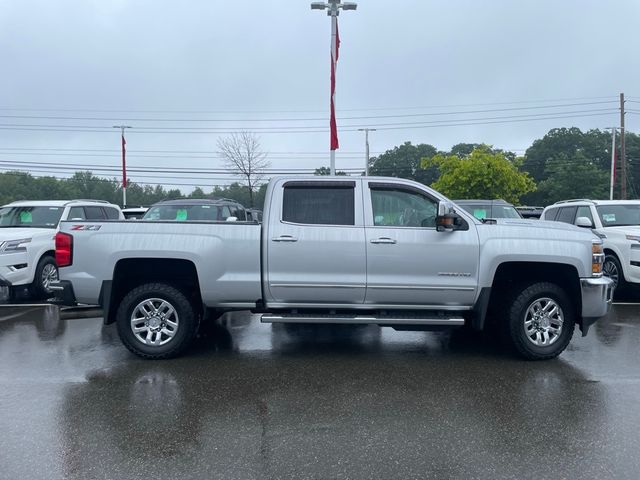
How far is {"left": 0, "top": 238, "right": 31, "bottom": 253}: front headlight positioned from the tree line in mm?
21437

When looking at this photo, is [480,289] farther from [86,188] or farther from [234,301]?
[86,188]

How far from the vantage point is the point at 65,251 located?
6344mm

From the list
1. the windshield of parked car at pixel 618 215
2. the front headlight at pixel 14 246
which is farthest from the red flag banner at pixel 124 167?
the windshield of parked car at pixel 618 215

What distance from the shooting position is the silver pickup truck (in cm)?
628

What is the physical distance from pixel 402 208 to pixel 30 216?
8625 millimetres

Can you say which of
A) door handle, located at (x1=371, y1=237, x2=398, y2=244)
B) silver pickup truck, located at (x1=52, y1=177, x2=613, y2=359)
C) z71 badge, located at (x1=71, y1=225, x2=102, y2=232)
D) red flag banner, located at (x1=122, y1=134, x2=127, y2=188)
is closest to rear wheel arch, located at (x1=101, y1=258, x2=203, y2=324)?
silver pickup truck, located at (x1=52, y1=177, x2=613, y2=359)

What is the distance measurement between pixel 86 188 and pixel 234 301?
60.4 meters

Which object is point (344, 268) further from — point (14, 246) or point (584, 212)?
point (584, 212)

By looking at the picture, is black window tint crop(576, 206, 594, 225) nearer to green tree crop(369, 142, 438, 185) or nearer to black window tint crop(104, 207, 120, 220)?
black window tint crop(104, 207, 120, 220)

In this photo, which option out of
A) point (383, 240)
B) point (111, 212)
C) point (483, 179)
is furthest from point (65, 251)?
point (483, 179)

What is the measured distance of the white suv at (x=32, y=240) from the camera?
10.0 m

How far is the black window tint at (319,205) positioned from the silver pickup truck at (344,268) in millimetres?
14

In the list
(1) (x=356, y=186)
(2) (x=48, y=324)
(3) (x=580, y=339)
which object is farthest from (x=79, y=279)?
(3) (x=580, y=339)

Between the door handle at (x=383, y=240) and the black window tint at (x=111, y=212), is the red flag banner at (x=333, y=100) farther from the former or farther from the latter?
the door handle at (x=383, y=240)
